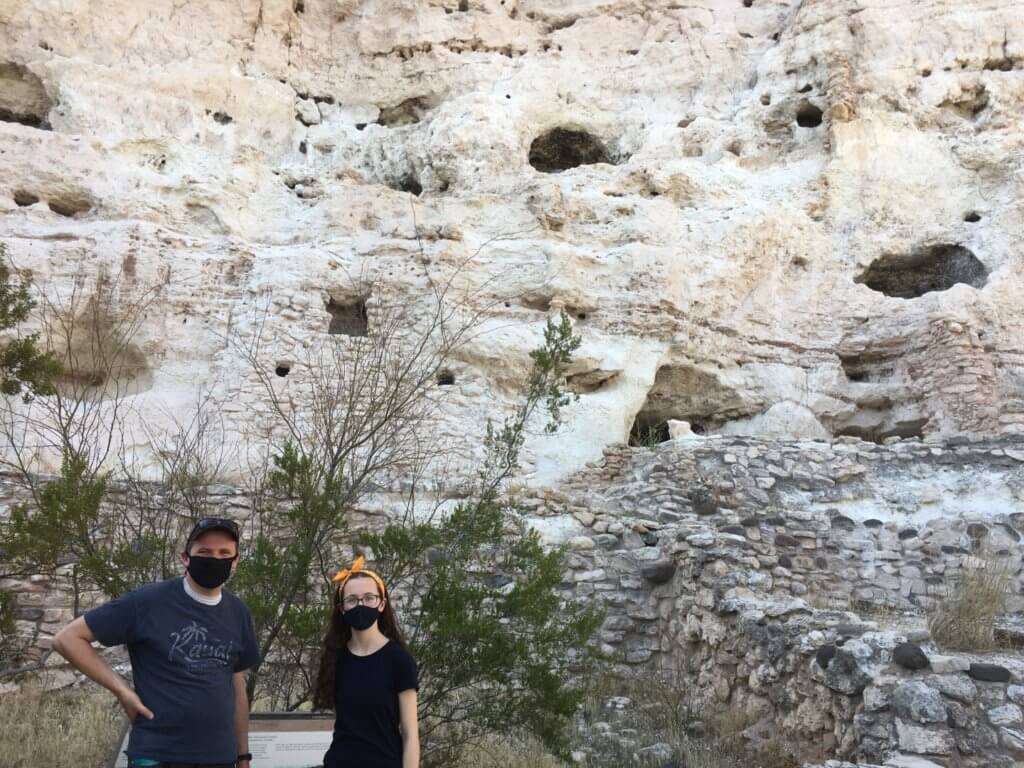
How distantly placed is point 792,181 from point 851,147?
1.02 metres

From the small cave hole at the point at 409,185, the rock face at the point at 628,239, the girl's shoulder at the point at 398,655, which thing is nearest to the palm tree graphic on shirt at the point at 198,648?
the girl's shoulder at the point at 398,655

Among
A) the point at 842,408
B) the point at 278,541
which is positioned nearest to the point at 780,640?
the point at 278,541

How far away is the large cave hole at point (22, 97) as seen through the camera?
12906 mm

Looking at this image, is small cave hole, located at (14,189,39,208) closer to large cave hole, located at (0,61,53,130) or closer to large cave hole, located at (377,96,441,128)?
large cave hole, located at (0,61,53,130)

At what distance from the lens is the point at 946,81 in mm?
13359

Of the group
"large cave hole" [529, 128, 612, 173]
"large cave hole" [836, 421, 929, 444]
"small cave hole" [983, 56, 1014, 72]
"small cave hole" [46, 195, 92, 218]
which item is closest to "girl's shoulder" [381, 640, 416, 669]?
"large cave hole" [836, 421, 929, 444]

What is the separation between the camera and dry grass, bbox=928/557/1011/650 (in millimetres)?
4852

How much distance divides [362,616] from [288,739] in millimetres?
542

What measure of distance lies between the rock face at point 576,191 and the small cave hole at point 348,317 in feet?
0.25

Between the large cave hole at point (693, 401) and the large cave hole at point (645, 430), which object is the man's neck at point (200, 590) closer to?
the large cave hole at point (693, 401)

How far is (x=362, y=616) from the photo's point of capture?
2676mm

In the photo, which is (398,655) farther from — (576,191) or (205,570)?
(576,191)

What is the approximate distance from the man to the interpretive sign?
142 mm

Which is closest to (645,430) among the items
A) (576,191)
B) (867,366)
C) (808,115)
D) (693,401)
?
(693,401)
